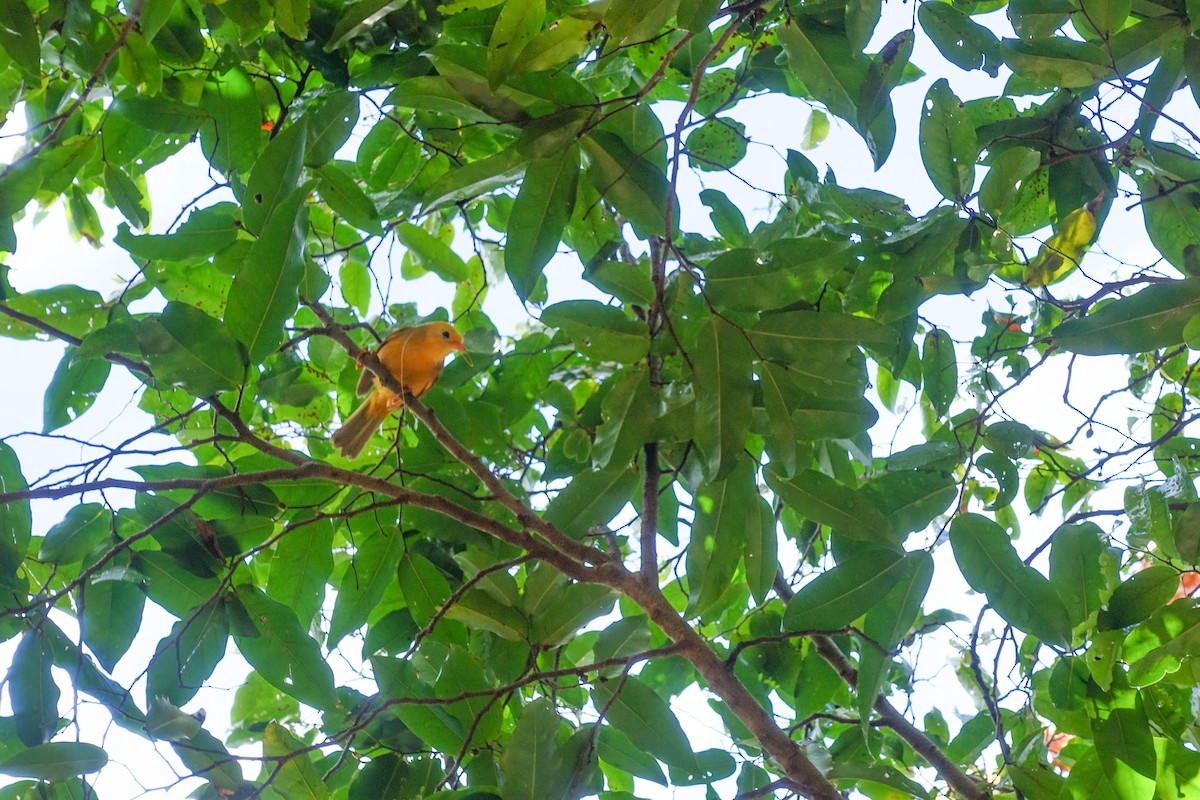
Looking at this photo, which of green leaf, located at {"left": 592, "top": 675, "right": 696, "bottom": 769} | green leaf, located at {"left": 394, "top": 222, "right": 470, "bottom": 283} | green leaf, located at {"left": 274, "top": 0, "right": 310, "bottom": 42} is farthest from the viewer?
green leaf, located at {"left": 394, "top": 222, "right": 470, "bottom": 283}

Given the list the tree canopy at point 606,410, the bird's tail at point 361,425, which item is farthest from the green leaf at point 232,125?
the bird's tail at point 361,425

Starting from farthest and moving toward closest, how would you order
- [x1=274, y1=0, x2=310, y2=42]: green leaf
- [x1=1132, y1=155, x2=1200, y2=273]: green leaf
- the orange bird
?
the orange bird < [x1=1132, y1=155, x2=1200, y2=273]: green leaf < [x1=274, y1=0, x2=310, y2=42]: green leaf

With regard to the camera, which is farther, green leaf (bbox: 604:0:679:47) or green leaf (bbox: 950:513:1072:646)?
green leaf (bbox: 950:513:1072:646)

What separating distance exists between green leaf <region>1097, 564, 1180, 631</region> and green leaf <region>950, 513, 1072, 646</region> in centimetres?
12

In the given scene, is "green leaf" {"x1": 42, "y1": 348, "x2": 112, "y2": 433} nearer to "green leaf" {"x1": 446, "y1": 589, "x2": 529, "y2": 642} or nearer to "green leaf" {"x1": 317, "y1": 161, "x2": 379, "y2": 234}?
"green leaf" {"x1": 317, "y1": 161, "x2": 379, "y2": 234}

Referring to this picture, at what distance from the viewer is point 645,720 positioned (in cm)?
181

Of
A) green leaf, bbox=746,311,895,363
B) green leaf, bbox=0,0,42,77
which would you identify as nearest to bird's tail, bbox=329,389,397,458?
green leaf, bbox=0,0,42,77

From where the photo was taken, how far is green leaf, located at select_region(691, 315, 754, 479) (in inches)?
62.6

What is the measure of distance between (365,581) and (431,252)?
0.82 m

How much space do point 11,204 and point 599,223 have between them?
49.0 inches

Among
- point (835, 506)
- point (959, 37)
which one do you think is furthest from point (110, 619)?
point (959, 37)

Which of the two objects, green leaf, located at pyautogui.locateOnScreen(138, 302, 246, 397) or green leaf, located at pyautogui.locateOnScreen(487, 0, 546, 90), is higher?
green leaf, located at pyautogui.locateOnScreen(487, 0, 546, 90)

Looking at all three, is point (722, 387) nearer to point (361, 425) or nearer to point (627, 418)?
point (627, 418)

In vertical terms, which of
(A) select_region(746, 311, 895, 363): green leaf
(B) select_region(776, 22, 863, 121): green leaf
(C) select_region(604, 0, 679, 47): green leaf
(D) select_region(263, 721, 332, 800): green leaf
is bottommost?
(D) select_region(263, 721, 332, 800): green leaf
